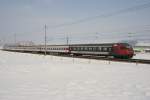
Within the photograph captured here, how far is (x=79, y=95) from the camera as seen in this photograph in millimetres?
7711

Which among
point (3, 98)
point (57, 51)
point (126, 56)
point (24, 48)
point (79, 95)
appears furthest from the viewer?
point (24, 48)

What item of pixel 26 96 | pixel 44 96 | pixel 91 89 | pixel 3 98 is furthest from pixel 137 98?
pixel 3 98

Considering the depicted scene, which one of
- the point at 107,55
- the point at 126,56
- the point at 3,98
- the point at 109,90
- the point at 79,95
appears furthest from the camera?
the point at 107,55

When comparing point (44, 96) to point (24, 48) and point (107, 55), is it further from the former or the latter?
point (24, 48)

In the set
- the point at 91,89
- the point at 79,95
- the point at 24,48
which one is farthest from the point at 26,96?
the point at 24,48

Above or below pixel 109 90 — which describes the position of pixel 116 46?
above

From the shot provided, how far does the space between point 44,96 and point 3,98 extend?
1.66m

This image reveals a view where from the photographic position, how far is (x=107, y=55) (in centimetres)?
3141

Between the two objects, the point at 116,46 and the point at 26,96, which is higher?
the point at 116,46

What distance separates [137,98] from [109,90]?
1.57 meters

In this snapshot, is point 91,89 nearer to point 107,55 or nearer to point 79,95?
point 79,95

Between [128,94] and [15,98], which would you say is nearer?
[15,98]

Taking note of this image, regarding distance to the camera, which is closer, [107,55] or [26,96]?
[26,96]

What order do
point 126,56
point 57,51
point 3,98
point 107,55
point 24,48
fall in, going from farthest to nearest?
point 24,48
point 57,51
point 107,55
point 126,56
point 3,98
